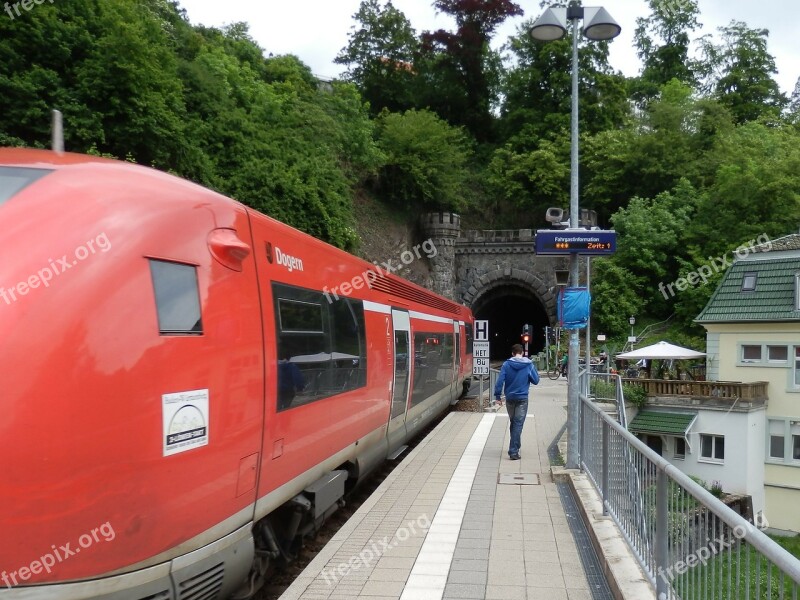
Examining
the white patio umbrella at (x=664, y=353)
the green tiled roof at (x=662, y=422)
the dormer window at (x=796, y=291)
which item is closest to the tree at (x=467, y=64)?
the white patio umbrella at (x=664, y=353)

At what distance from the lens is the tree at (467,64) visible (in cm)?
5312

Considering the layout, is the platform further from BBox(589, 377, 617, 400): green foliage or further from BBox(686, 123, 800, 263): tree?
BBox(686, 123, 800, 263): tree

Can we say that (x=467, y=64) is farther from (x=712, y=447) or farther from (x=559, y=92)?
(x=712, y=447)

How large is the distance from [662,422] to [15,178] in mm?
27662

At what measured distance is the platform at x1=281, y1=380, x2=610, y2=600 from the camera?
4840mm

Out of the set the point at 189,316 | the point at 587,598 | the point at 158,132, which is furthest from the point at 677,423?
the point at 189,316

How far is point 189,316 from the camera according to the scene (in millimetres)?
3936

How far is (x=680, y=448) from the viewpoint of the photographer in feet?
93.1

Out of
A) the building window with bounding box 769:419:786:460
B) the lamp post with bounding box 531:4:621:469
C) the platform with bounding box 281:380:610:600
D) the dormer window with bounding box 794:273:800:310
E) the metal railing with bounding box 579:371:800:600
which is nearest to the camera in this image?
the metal railing with bounding box 579:371:800:600

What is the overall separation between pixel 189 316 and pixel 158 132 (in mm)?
15528

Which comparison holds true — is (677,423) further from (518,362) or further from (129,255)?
(129,255)

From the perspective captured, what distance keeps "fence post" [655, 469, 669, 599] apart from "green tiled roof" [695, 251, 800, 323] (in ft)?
86.1

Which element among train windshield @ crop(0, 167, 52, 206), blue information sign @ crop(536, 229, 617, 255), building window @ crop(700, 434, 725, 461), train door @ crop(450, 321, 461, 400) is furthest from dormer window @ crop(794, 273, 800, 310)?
train windshield @ crop(0, 167, 52, 206)

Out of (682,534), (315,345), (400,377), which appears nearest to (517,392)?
(400,377)
